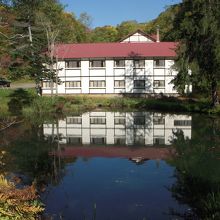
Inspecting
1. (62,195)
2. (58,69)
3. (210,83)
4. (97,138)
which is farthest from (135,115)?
(62,195)

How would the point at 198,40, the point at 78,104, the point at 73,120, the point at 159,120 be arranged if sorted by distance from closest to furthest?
the point at 198,40, the point at 159,120, the point at 73,120, the point at 78,104

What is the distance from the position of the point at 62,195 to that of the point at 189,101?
114ft

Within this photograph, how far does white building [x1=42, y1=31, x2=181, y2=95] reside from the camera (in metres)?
54.7

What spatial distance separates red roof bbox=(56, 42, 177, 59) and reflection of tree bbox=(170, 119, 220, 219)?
29.0m

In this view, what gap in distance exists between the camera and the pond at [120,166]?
1364 centimetres

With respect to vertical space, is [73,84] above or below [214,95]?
above

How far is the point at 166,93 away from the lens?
177 ft

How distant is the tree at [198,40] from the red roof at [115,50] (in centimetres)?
1729

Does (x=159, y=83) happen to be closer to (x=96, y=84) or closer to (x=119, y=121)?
(x=96, y=84)

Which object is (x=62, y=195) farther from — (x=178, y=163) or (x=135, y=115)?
(x=135, y=115)

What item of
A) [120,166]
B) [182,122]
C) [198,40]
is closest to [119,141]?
[120,166]

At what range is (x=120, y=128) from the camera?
33.8 m

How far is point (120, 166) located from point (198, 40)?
1827 cm

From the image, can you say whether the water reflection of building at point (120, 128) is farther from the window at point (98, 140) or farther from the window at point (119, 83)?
the window at point (119, 83)
